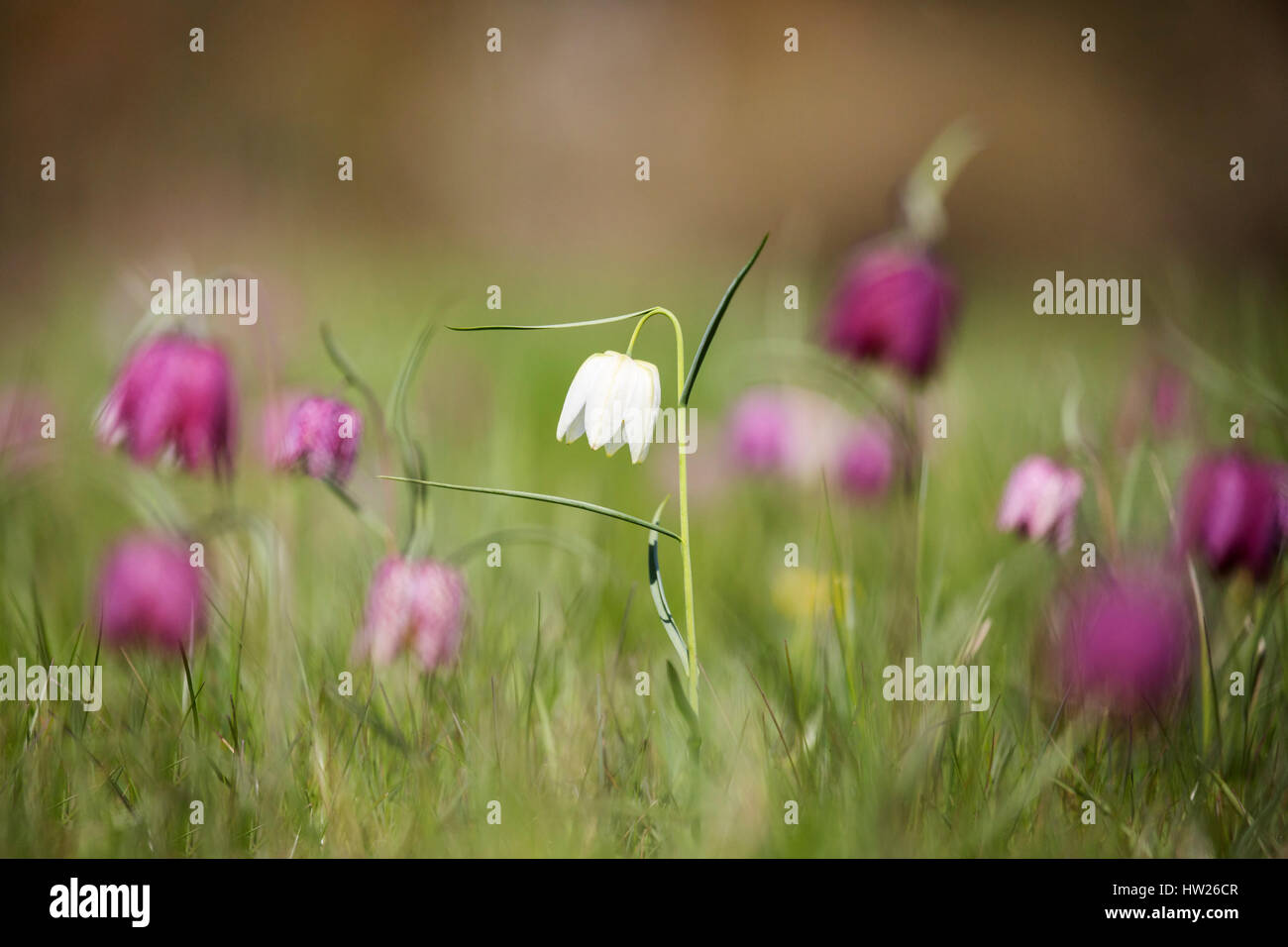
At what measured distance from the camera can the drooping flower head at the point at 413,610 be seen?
898 mm

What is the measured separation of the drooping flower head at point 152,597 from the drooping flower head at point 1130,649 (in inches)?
32.7

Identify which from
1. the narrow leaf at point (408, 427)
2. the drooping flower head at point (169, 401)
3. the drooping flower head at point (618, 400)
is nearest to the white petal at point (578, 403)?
the drooping flower head at point (618, 400)

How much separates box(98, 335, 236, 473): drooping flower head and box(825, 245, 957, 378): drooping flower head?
671mm

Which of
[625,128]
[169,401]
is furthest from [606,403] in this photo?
[625,128]

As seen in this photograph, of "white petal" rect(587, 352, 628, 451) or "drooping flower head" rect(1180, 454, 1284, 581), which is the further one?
"drooping flower head" rect(1180, 454, 1284, 581)

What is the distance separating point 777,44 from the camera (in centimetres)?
175

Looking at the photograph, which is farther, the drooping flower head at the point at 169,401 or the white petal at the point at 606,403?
the drooping flower head at the point at 169,401

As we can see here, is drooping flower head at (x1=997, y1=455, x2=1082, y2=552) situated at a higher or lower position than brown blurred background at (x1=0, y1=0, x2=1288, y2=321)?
lower

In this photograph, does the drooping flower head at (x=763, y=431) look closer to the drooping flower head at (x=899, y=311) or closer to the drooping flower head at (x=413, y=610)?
the drooping flower head at (x=899, y=311)

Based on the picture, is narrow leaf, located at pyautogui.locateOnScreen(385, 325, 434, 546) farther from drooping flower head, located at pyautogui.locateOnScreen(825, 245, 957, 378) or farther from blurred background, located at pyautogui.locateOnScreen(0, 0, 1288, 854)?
drooping flower head, located at pyautogui.locateOnScreen(825, 245, 957, 378)

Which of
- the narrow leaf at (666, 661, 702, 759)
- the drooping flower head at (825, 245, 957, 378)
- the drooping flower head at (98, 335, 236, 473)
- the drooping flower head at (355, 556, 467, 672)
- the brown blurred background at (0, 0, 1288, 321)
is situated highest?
the brown blurred background at (0, 0, 1288, 321)

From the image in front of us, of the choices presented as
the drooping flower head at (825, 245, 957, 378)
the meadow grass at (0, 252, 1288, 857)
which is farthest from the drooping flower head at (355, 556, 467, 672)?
the drooping flower head at (825, 245, 957, 378)

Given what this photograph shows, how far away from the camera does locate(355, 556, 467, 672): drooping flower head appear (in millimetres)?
898
